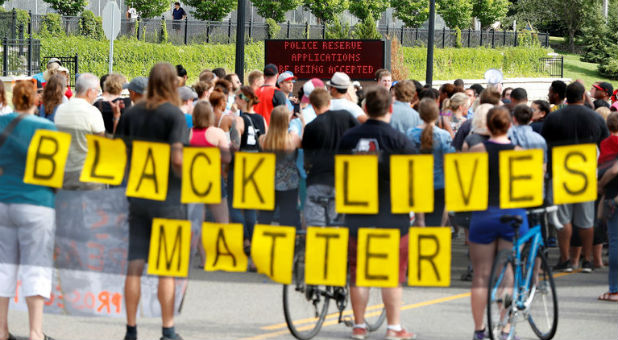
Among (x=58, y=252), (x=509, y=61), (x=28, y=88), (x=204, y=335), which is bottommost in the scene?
(x=204, y=335)

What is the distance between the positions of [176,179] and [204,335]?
1.46 metres

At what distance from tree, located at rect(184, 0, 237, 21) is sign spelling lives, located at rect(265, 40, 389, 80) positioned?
80.7ft

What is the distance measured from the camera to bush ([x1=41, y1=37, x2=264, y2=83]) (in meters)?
33.5

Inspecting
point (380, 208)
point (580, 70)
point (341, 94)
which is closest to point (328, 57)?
point (341, 94)

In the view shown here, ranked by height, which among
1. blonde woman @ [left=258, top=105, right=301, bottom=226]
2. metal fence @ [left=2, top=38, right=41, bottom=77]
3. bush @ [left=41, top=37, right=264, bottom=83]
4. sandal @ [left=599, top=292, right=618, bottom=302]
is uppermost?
bush @ [left=41, top=37, right=264, bottom=83]

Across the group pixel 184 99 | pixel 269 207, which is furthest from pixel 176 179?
pixel 184 99

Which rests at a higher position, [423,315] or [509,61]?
[509,61]

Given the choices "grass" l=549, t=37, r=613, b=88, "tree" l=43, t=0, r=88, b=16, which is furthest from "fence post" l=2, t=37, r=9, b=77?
"grass" l=549, t=37, r=613, b=88

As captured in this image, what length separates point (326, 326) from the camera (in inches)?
340

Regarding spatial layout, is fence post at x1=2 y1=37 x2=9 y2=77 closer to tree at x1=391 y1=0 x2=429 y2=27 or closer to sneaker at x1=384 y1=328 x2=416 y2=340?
sneaker at x1=384 y1=328 x2=416 y2=340

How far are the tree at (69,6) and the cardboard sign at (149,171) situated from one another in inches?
1258

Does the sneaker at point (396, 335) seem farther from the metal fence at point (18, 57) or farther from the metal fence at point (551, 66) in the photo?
the metal fence at point (551, 66)

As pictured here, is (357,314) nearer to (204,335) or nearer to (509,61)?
(204,335)

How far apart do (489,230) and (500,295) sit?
19.7 inches
